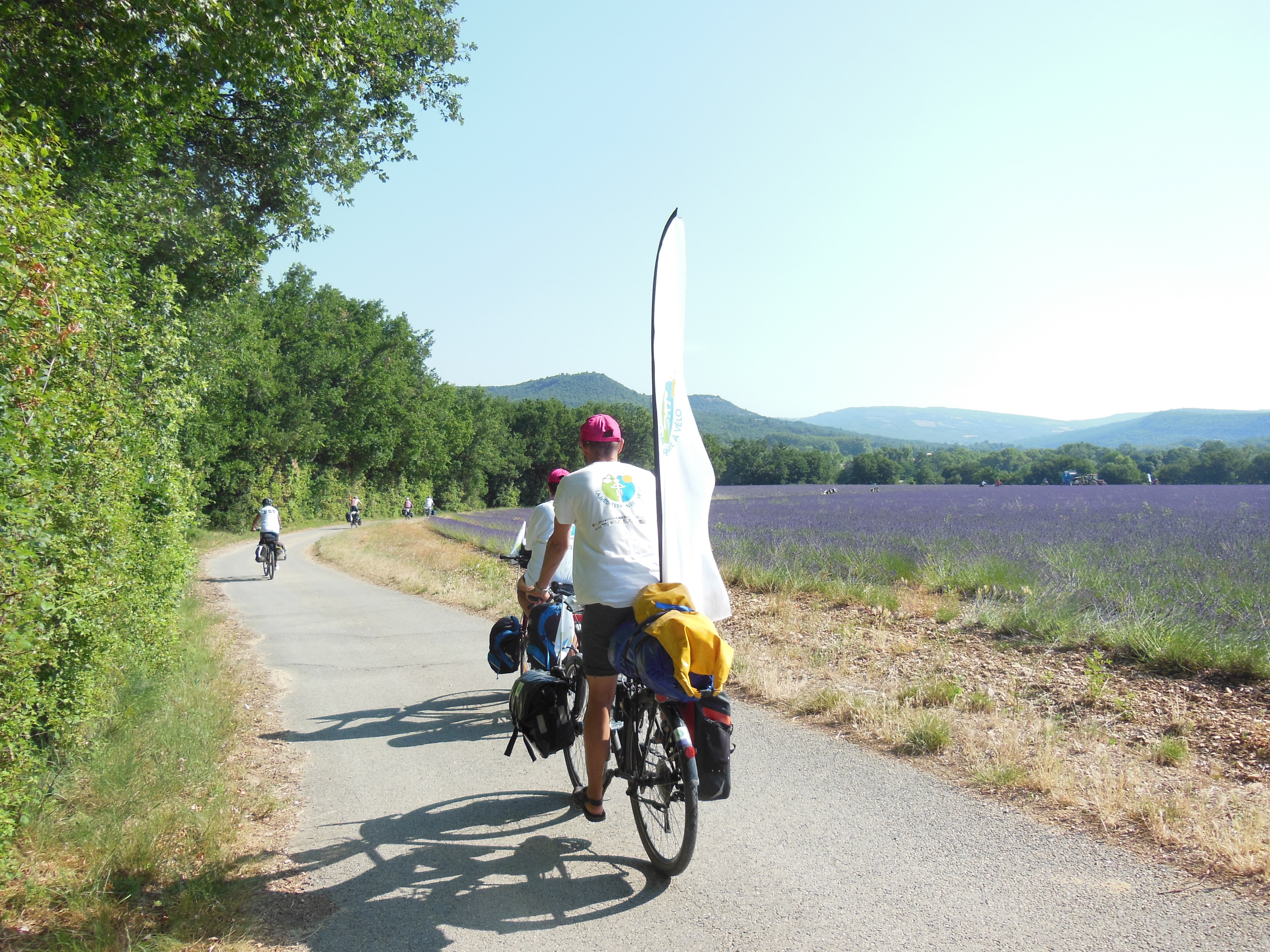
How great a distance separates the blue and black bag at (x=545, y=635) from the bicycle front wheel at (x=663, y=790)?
4.18 ft

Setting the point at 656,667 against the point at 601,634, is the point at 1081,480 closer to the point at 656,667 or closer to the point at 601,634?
the point at 601,634

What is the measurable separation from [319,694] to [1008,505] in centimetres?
2320

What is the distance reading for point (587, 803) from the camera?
156 inches

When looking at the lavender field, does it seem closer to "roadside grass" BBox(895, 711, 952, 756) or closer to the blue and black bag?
"roadside grass" BBox(895, 711, 952, 756)

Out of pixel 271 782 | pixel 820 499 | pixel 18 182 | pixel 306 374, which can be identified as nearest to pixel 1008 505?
pixel 820 499

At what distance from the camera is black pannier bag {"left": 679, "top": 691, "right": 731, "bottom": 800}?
318 centimetres

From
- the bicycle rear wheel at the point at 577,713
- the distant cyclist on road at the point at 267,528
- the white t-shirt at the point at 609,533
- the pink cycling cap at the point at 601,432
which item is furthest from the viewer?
the distant cyclist on road at the point at 267,528

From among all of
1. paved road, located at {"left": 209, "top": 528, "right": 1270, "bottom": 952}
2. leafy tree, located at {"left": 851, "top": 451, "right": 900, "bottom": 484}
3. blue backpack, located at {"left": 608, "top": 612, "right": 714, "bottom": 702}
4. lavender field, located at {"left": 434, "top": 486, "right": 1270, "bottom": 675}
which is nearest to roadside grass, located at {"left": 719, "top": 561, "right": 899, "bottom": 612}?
lavender field, located at {"left": 434, "top": 486, "right": 1270, "bottom": 675}

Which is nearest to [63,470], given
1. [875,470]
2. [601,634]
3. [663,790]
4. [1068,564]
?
[601,634]

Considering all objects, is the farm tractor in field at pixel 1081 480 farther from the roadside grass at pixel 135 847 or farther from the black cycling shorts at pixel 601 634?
the roadside grass at pixel 135 847

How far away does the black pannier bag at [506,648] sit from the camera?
5.82 meters

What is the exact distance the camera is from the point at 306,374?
5116cm

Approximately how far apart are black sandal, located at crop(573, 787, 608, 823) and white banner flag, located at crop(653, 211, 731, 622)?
47.6 inches

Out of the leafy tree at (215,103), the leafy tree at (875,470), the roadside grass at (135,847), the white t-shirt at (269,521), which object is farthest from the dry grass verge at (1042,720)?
the leafy tree at (875,470)
